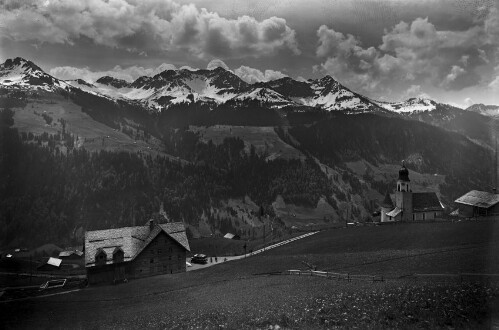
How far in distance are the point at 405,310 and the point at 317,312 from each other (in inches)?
228

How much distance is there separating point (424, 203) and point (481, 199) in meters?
13.4

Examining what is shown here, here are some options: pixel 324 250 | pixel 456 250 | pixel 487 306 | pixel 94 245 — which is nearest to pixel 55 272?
pixel 94 245

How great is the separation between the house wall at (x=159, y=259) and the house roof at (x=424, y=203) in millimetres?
59016

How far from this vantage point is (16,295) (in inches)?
2665

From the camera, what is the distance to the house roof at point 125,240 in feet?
269

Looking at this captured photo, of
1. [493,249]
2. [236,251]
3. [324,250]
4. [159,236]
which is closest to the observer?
[493,249]

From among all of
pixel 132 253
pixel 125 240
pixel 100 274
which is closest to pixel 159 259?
pixel 132 253

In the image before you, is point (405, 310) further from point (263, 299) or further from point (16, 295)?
point (16, 295)

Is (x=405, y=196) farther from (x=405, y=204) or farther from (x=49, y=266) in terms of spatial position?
(x=49, y=266)

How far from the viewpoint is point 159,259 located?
8656 cm

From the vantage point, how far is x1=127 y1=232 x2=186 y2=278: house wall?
3334 inches

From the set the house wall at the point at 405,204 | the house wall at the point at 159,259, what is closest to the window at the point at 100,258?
the house wall at the point at 159,259

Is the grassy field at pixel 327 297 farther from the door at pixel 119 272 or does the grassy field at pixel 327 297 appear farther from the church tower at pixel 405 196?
the church tower at pixel 405 196

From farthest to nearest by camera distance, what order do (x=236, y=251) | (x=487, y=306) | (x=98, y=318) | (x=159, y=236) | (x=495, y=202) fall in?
(x=236, y=251) → (x=495, y=202) → (x=159, y=236) → (x=98, y=318) → (x=487, y=306)
